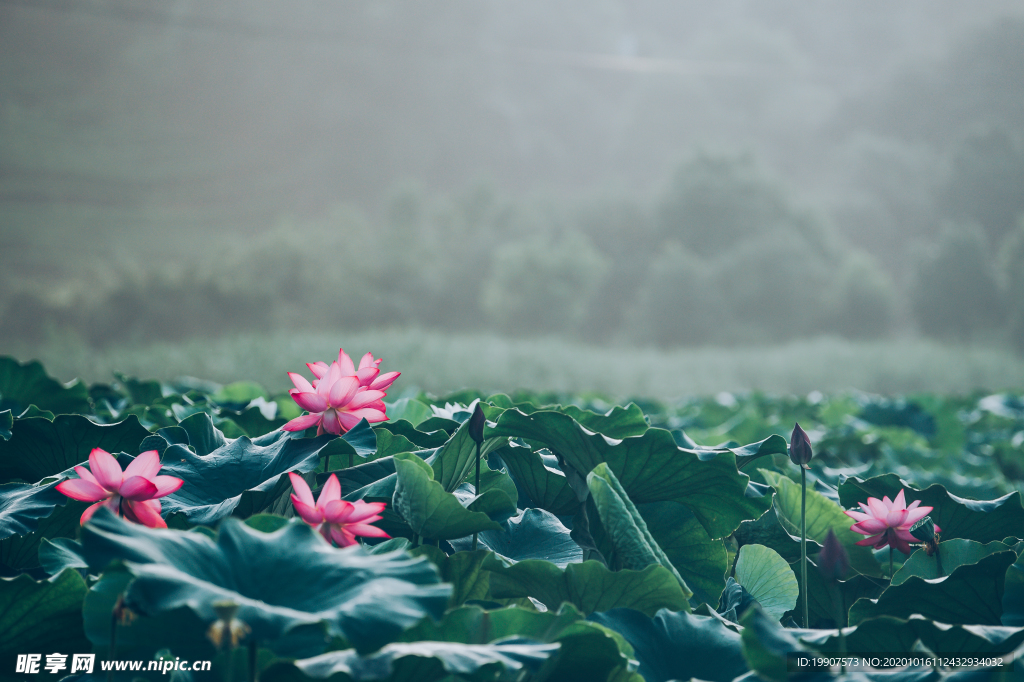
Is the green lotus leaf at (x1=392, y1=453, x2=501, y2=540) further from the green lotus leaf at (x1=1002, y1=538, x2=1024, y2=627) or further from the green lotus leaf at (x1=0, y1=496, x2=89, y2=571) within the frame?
the green lotus leaf at (x1=1002, y1=538, x2=1024, y2=627)

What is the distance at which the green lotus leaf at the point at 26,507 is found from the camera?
105cm

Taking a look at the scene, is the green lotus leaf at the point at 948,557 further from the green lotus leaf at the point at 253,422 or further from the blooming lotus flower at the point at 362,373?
the green lotus leaf at the point at 253,422

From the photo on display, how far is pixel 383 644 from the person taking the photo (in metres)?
0.65

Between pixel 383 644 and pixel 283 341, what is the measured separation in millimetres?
17703

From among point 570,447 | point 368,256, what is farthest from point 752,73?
point 570,447

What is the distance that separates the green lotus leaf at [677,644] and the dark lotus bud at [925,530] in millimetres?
493

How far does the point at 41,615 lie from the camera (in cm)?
82

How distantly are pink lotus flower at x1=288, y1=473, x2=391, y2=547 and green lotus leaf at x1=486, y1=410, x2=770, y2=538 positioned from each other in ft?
0.89

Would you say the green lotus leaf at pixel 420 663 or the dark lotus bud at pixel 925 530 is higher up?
the dark lotus bud at pixel 925 530

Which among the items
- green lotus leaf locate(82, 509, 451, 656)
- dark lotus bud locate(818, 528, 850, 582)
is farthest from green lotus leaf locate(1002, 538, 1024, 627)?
green lotus leaf locate(82, 509, 451, 656)

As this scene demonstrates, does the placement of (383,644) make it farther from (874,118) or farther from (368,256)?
(874,118)

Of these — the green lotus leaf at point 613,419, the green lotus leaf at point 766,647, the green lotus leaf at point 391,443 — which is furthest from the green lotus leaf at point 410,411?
the green lotus leaf at point 766,647

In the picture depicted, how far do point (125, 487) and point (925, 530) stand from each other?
4.02ft

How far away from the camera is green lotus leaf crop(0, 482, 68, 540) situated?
1049 mm
